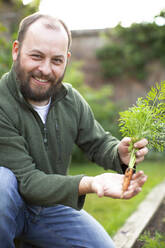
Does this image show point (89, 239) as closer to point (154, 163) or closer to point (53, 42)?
point (53, 42)

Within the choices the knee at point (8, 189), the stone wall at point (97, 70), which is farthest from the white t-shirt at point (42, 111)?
the stone wall at point (97, 70)

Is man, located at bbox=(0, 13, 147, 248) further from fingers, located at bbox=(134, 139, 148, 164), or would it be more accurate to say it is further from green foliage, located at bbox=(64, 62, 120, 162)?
green foliage, located at bbox=(64, 62, 120, 162)

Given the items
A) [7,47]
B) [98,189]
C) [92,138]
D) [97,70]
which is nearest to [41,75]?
[92,138]

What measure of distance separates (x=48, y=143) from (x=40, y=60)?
23.6 inches

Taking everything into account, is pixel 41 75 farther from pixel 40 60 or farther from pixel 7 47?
pixel 7 47

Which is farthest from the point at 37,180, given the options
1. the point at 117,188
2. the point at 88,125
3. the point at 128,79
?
the point at 128,79

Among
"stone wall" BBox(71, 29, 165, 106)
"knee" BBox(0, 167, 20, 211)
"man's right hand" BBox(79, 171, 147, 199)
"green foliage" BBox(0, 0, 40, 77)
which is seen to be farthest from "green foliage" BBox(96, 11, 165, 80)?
"man's right hand" BBox(79, 171, 147, 199)

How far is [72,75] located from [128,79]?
391 centimetres

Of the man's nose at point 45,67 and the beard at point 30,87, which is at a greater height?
the man's nose at point 45,67

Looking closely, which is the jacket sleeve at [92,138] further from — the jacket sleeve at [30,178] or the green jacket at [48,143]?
the jacket sleeve at [30,178]

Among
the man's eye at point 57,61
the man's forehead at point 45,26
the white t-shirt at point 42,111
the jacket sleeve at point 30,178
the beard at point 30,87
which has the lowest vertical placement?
the jacket sleeve at point 30,178

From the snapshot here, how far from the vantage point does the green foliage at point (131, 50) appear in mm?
10469

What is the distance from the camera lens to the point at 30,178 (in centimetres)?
181

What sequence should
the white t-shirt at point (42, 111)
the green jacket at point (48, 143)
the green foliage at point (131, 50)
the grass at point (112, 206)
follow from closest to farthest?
the green jacket at point (48, 143), the white t-shirt at point (42, 111), the grass at point (112, 206), the green foliage at point (131, 50)
